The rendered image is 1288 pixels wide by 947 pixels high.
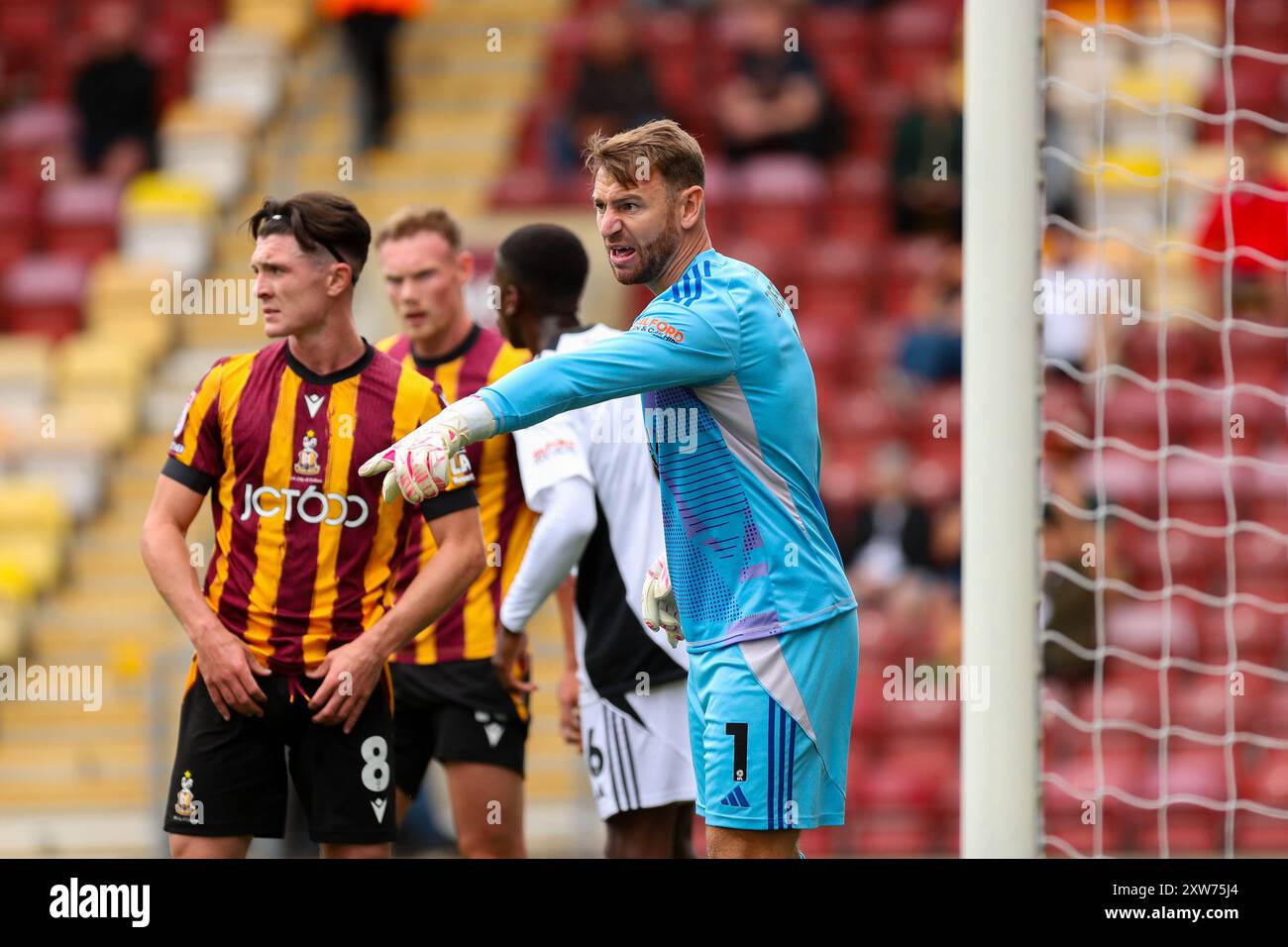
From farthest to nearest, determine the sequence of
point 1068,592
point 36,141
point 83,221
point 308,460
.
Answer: point 36,141, point 83,221, point 1068,592, point 308,460

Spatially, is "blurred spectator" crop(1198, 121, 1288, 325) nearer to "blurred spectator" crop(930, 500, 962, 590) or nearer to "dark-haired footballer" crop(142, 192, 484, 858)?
"blurred spectator" crop(930, 500, 962, 590)

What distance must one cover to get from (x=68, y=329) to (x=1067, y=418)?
7.06 m

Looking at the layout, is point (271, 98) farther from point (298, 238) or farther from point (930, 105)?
point (298, 238)

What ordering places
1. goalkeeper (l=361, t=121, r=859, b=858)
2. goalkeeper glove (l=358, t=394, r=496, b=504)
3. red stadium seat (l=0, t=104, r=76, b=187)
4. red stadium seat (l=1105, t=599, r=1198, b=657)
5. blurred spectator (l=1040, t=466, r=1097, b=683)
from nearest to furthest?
goalkeeper glove (l=358, t=394, r=496, b=504) → goalkeeper (l=361, t=121, r=859, b=858) → blurred spectator (l=1040, t=466, r=1097, b=683) → red stadium seat (l=1105, t=599, r=1198, b=657) → red stadium seat (l=0, t=104, r=76, b=187)

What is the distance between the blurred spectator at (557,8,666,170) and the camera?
1241cm

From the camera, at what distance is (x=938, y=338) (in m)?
10.9

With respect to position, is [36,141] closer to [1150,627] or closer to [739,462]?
[1150,627]

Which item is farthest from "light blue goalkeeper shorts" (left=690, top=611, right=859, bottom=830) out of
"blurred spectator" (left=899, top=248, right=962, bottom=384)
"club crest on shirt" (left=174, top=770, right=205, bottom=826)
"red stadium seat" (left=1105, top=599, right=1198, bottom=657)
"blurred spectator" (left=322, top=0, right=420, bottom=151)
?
"blurred spectator" (left=322, top=0, right=420, bottom=151)

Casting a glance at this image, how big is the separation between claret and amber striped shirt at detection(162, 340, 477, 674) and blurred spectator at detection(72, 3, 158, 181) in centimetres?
938

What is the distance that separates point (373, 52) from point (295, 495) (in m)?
9.56

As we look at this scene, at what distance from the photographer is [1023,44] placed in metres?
5.34

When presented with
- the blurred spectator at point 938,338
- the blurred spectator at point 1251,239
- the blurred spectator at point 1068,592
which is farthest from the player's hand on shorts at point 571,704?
the blurred spectator at point 938,338

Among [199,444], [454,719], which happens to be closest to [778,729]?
[199,444]
